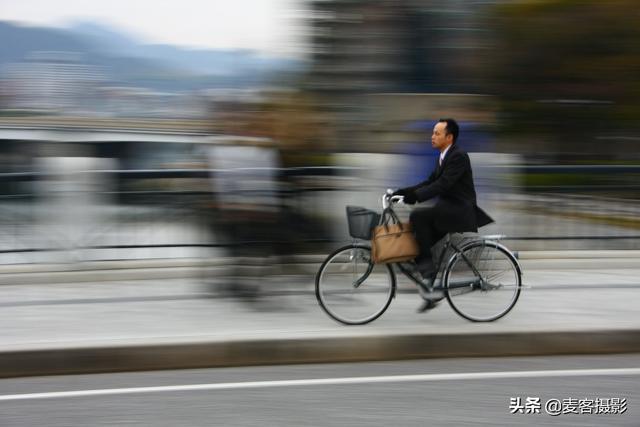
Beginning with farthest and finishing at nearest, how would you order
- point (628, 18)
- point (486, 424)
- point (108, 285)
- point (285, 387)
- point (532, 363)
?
point (628, 18), point (108, 285), point (532, 363), point (285, 387), point (486, 424)

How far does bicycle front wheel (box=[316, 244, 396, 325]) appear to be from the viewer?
702 centimetres

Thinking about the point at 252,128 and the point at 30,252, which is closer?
the point at 252,128

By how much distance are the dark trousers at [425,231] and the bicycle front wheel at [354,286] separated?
310mm

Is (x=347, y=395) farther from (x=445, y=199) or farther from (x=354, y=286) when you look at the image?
(x=445, y=199)

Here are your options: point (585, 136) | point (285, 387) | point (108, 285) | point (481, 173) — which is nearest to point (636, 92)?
point (585, 136)

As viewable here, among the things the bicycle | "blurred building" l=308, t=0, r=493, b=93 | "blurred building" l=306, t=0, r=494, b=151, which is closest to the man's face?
the bicycle

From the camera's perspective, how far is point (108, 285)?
9.03 m

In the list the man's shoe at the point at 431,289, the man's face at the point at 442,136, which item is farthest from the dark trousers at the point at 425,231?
the man's face at the point at 442,136

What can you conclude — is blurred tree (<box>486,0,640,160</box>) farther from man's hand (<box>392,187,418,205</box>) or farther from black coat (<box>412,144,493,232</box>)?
man's hand (<box>392,187,418,205</box>)

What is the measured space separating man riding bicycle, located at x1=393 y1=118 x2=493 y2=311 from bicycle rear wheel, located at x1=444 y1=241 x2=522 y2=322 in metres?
0.26

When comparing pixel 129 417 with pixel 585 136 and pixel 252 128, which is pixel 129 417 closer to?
pixel 252 128

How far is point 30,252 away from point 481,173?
4.96 metres

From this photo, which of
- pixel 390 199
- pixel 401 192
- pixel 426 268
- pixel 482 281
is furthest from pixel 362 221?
pixel 482 281

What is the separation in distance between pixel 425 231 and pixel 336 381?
172 centimetres
